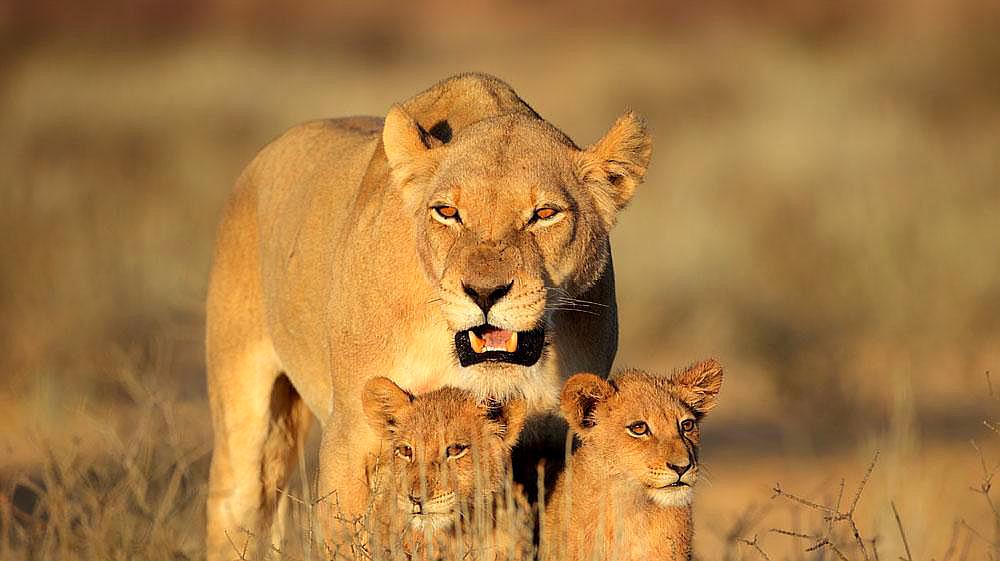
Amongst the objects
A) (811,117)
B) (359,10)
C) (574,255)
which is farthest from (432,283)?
(359,10)

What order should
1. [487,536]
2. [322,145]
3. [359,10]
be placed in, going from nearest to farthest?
1. [487,536]
2. [322,145]
3. [359,10]

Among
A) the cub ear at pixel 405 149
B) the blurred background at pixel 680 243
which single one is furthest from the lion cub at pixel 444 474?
Result: the blurred background at pixel 680 243

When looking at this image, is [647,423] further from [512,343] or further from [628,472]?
[512,343]

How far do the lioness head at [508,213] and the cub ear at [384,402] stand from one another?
0.22 meters

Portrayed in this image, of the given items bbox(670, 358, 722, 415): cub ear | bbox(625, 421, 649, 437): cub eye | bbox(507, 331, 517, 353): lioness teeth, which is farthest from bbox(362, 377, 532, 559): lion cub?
bbox(670, 358, 722, 415): cub ear

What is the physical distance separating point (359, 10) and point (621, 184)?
1046 inches

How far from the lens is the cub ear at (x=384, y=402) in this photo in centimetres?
514

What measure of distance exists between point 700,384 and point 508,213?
785 mm

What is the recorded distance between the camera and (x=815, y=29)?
2586cm

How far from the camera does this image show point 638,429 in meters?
5.02

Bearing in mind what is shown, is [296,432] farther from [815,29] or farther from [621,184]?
[815,29]

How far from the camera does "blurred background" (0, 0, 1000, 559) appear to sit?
7.96m

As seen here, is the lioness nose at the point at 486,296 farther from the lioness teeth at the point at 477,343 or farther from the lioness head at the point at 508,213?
the lioness teeth at the point at 477,343

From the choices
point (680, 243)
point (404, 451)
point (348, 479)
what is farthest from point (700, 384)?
point (680, 243)
